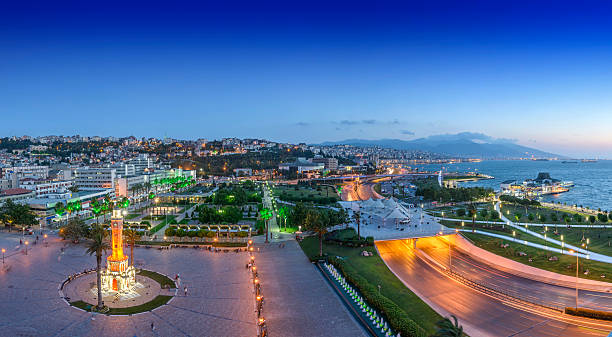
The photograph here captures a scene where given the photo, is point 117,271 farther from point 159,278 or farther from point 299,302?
point 299,302

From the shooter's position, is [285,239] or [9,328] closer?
[9,328]

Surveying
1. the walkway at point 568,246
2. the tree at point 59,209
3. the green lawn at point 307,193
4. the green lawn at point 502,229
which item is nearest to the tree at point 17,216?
the tree at point 59,209

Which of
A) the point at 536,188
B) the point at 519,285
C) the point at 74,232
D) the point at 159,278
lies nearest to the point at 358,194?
the point at 536,188

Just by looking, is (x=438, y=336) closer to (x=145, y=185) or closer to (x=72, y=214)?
(x=72, y=214)

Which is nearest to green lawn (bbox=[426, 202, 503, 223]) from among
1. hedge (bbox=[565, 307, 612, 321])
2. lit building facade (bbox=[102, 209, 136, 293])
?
hedge (bbox=[565, 307, 612, 321])

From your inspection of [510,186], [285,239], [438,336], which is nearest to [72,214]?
[285,239]

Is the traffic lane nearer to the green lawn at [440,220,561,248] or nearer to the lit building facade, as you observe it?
the green lawn at [440,220,561,248]
